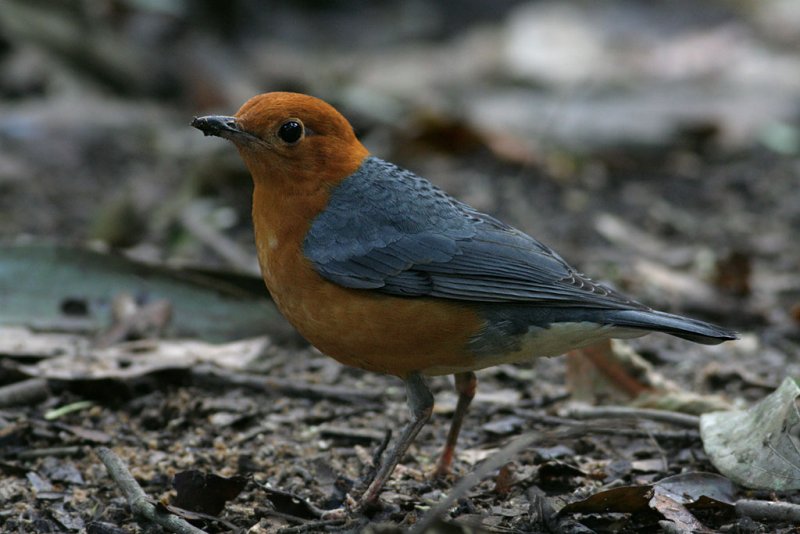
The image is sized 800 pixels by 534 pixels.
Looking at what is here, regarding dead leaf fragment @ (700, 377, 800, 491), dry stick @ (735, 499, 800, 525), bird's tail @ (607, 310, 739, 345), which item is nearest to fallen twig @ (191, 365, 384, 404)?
bird's tail @ (607, 310, 739, 345)

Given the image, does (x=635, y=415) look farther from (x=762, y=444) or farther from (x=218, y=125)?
(x=218, y=125)

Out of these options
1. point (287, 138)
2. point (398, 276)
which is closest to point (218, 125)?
point (287, 138)

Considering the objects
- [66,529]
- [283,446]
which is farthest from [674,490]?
[66,529]

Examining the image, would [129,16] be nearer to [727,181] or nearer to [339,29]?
[339,29]

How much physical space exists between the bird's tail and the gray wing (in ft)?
0.28

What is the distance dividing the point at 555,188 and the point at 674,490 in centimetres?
529

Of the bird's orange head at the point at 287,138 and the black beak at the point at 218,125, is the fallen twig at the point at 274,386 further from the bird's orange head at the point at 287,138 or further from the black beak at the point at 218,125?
the black beak at the point at 218,125

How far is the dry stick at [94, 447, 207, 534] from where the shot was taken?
4371mm

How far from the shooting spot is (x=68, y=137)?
10359 millimetres

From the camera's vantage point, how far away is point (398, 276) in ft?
16.9

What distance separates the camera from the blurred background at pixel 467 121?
8.49 meters

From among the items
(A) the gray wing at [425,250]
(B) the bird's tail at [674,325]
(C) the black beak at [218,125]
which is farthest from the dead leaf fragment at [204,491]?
(B) the bird's tail at [674,325]

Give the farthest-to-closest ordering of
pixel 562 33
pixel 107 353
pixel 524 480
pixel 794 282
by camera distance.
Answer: pixel 562 33
pixel 794 282
pixel 107 353
pixel 524 480

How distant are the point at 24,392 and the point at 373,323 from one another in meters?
1.97
